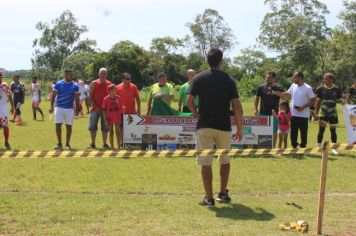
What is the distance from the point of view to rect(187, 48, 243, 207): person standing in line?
7.45m

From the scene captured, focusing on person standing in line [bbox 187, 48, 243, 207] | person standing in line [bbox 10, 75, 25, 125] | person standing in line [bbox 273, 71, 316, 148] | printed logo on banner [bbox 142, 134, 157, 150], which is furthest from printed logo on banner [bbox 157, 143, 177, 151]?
person standing in line [bbox 10, 75, 25, 125]

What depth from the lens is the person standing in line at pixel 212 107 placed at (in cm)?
745

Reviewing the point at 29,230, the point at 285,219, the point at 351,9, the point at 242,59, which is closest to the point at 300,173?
the point at 285,219

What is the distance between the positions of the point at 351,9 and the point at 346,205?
52996mm

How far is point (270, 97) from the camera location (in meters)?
A: 13.2

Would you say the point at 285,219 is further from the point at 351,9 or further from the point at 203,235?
the point at 351,9

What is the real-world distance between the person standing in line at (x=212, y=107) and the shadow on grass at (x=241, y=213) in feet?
0.80

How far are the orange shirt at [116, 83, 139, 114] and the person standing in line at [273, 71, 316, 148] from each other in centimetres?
347

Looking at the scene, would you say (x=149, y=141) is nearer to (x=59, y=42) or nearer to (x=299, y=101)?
(x=299, y=101)

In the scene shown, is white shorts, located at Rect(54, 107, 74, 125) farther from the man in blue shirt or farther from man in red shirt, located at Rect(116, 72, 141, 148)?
man in red shirt, located at Rect(116, 72, 141, 148)

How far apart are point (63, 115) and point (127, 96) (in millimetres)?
1637

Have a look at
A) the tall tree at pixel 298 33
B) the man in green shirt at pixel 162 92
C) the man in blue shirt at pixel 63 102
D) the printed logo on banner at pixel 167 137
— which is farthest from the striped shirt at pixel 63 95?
the tall tree at pixel 298 33

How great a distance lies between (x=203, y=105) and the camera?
24.7 feet

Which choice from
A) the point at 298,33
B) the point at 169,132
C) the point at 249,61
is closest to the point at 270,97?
the point at 169,132
